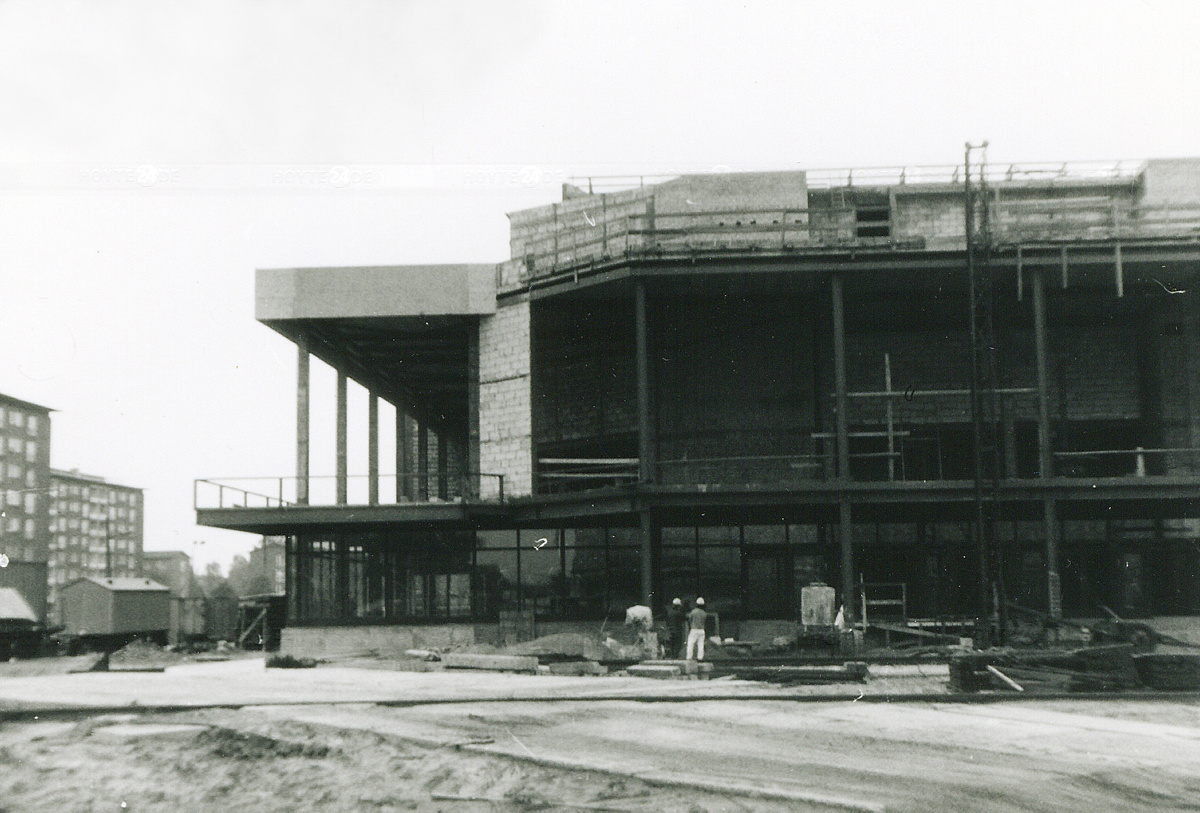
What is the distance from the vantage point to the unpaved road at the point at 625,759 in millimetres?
9688

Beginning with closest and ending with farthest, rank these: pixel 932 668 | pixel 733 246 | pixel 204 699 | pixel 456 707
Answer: pixel 456 707 → pixel 204 699 → pixel 932 668 → pixel 733 246

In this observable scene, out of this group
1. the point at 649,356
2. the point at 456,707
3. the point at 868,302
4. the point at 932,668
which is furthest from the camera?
→ the point at 649,356

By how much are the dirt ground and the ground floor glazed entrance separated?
56.7 ft

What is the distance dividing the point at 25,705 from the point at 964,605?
73.1 feet

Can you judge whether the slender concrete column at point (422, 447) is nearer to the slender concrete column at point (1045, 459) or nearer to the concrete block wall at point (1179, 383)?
the slender concrete column at point (1045, 459)

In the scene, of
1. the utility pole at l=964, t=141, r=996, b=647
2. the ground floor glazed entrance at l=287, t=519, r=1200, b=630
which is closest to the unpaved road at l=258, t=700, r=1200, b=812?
the utility pole at l=964, t=141, r=996, b=647

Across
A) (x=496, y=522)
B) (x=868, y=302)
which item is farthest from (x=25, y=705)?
(x=868, y=302)

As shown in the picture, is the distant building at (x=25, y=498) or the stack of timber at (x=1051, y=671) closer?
the stack of timber at (x=1051, y=671)

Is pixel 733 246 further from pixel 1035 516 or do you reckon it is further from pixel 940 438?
pixel 1035 516

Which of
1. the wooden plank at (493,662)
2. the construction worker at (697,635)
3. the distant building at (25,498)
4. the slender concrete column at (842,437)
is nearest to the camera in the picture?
the construction worker at (697,635)

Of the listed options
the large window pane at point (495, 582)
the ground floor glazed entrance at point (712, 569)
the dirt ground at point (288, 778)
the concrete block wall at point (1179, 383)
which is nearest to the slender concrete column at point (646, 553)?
the ground floor glazed entrance at point (712, 569)

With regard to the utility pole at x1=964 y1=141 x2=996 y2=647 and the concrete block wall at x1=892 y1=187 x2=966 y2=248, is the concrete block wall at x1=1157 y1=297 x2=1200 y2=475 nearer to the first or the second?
the concrete block wall at x1=892 y1=187 x2=966 y2=248

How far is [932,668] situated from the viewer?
2139 centimetres

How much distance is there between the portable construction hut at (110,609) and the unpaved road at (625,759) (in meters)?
27.6
